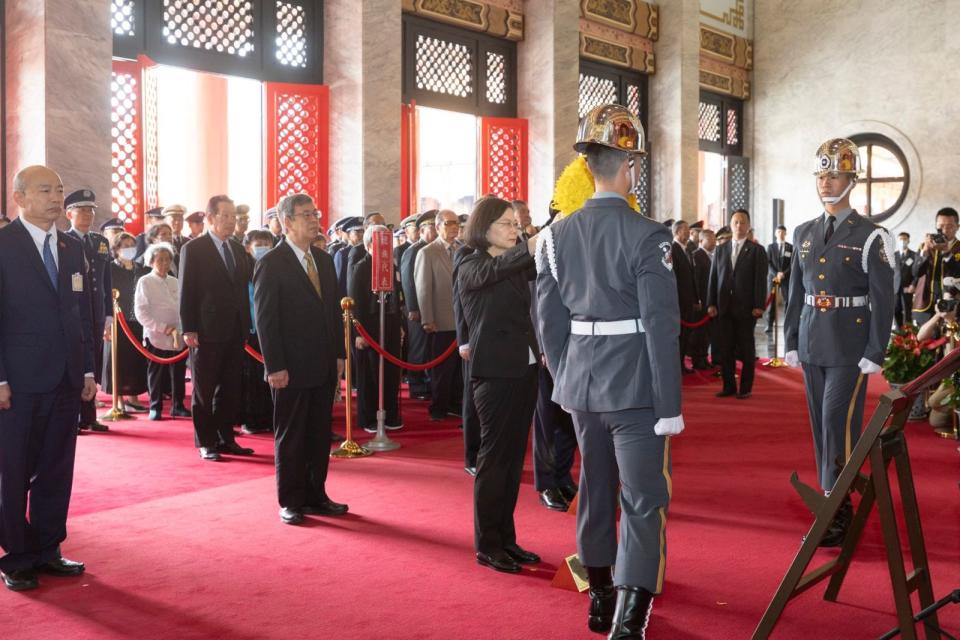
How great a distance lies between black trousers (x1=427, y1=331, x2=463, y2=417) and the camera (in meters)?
7.86

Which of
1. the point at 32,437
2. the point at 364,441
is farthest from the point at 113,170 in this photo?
the point at 32,437

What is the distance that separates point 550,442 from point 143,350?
3.62 meters

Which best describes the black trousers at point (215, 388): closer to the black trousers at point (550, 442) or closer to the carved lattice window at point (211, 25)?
the black trousers at point (550, 442)

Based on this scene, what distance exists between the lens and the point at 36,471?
3.96m

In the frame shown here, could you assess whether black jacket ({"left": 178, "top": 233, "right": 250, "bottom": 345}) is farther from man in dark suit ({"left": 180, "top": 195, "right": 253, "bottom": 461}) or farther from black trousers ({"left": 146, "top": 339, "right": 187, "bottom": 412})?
black trousers ({"left": 146, "top": 339, "right": 187, "bottom": 412})

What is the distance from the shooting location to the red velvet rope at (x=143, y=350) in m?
7.27

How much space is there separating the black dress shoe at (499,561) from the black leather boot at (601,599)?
0.65m

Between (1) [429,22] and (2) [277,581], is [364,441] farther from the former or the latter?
(1) [429,22]

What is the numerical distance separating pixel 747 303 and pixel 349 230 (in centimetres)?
371

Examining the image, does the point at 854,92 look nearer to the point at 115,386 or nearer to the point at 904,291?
the point at 904,291

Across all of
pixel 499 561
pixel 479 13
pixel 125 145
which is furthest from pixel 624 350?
pixel 479 13

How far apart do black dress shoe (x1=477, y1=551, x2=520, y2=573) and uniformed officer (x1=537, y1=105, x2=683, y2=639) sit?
32.3 inches

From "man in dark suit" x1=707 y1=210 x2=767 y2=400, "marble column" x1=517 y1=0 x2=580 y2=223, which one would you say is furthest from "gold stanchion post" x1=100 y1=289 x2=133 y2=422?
"marble column" x1=517 y1=0 x2=580 y2=223

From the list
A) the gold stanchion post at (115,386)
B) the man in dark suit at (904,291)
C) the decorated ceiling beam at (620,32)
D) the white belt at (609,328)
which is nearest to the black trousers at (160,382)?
the gold stanchion post at (115,386)
